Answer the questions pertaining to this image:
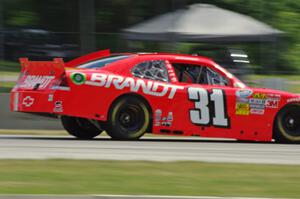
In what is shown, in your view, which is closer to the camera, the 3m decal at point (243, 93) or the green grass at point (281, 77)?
the 3m decal at point (243, 93)

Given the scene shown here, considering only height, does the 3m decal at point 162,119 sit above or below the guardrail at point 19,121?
above

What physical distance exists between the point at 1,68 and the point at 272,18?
35.7 feet

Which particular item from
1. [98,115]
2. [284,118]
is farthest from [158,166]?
[284,118]

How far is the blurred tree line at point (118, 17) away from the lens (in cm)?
2047

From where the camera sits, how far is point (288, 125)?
13.7 metres

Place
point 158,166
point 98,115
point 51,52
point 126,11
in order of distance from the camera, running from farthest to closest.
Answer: point 126,11
point 51,52
point 98,115
point 158,166

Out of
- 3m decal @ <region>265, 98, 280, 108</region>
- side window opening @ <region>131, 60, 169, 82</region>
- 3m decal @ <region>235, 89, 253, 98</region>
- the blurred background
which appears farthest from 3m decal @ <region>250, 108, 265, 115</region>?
the blurred background

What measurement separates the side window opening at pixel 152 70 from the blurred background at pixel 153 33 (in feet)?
17.1

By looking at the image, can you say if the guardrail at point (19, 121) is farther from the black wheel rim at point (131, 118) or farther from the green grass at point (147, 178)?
the green grass at point (147, 178)

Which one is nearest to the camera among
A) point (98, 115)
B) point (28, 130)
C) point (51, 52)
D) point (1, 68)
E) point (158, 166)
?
point (158, 166)

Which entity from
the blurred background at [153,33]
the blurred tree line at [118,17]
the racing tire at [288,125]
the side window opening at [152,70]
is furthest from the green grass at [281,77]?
the side window opening at [152,70]

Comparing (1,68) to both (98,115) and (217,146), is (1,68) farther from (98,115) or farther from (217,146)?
(217,146)

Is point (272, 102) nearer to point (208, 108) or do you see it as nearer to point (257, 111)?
point (257, 111)

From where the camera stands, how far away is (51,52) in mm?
19453
